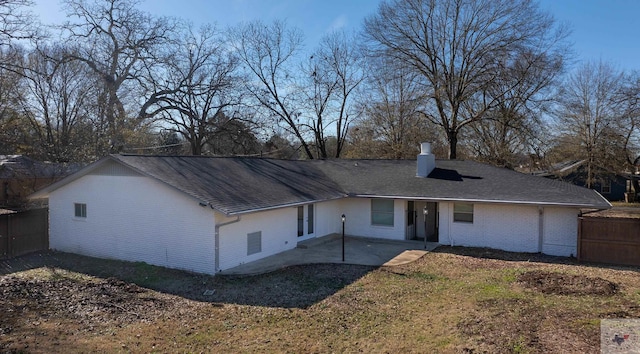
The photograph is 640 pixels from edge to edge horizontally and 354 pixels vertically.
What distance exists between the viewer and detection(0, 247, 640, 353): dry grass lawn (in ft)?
24.7

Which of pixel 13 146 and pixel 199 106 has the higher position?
pixel 199 106

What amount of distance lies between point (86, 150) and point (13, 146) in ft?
26.3

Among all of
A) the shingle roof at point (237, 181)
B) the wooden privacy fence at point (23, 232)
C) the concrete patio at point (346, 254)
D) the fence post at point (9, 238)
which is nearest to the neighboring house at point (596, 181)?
the concrete patio at point (346, 254)

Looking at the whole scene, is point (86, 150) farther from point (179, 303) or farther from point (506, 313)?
point (506, 313)

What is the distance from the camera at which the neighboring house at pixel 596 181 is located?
127 ft

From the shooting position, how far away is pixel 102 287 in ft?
37.1

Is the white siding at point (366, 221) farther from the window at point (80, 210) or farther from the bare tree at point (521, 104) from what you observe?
the bare tree at point (521, 104)

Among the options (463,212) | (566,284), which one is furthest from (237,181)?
(566,284)

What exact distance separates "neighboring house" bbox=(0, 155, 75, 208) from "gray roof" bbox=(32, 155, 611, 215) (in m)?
6.79

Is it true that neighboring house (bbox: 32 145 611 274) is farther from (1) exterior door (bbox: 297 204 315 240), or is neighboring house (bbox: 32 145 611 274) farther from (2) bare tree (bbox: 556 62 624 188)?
(2) bare tree (bbox: 556 62 624 188)

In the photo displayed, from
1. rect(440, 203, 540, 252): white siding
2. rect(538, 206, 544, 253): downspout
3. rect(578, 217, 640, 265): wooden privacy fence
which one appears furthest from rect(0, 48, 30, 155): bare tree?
rect(578, 217, 640, 265): wooden privacy fence

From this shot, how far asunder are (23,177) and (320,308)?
68.7 ft

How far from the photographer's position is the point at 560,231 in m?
15.5

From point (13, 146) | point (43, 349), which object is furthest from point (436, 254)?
point (13, 146)
